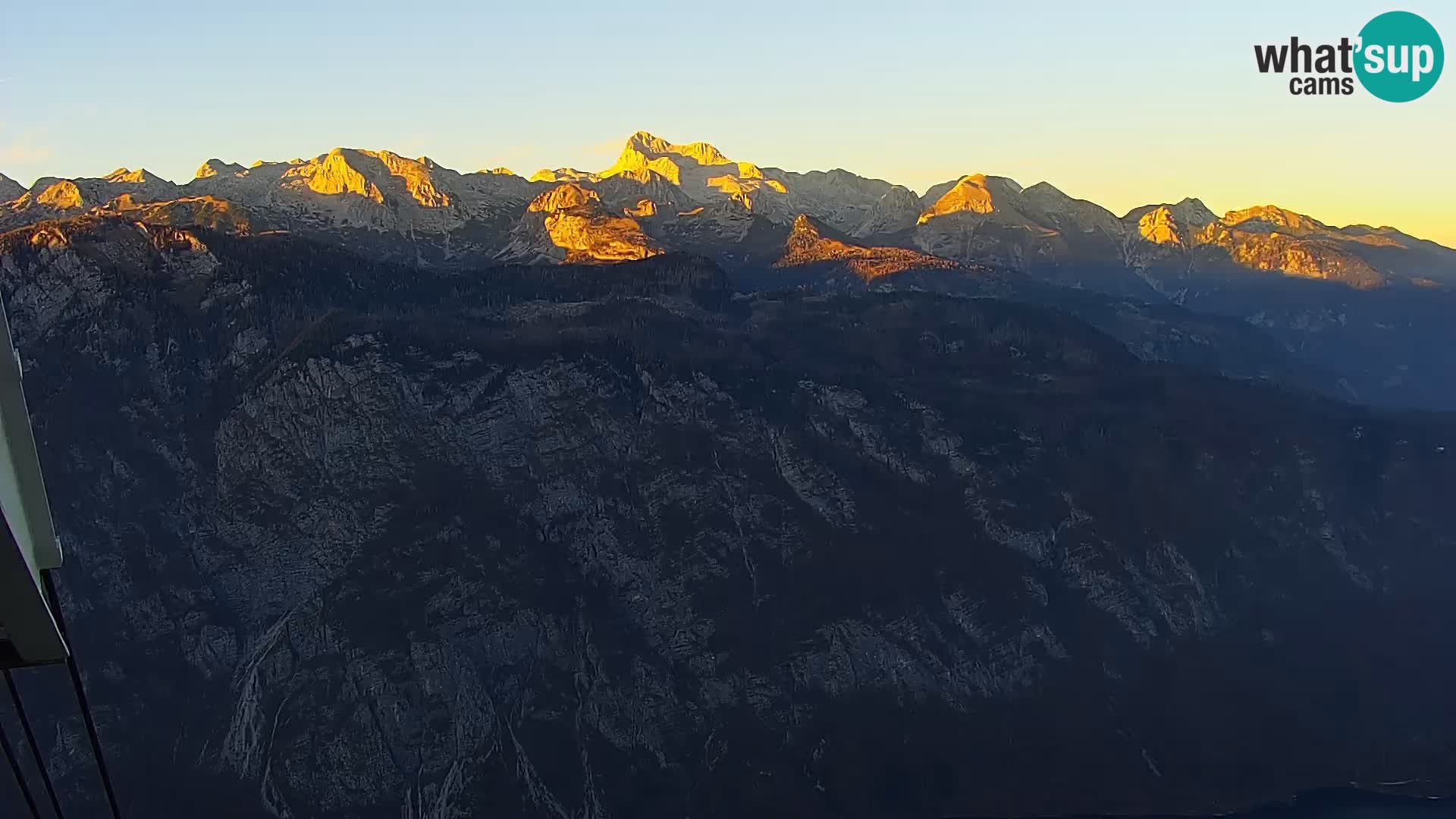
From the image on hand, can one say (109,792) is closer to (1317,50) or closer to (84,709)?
(84,709)

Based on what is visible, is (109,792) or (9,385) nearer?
(9,385)

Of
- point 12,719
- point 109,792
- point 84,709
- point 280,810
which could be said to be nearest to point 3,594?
point 84,709

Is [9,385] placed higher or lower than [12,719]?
higher

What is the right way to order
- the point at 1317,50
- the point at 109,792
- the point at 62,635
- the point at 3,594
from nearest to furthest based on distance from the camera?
the point at 3,594 < the point at 62,635 < the point at 109,792 < the point at 1317,50

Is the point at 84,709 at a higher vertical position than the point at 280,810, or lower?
higher

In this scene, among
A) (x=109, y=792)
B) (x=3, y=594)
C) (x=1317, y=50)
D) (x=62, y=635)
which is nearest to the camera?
(x=3, y=594)

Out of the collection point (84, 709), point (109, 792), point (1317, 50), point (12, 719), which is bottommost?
point (12, 719)

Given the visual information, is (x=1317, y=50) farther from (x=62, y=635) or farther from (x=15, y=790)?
(x=15, y=790)

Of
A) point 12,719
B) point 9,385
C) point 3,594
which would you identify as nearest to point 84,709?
point 3,594

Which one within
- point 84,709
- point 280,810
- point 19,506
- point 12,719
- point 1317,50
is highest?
point 1317,50
